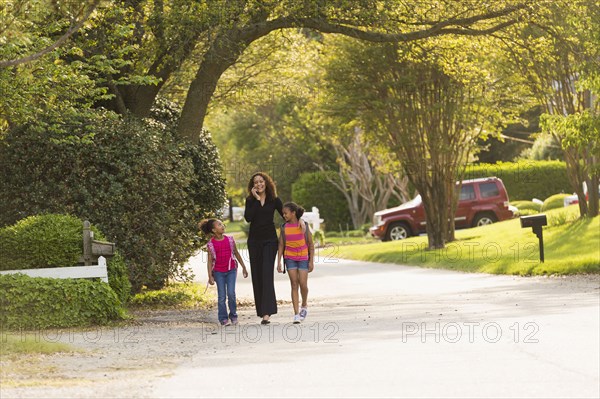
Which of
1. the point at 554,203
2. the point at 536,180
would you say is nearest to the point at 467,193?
the point at 554,203

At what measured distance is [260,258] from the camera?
53.3 feet

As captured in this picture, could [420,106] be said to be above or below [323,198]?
above

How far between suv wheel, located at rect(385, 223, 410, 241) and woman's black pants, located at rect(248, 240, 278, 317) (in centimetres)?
2959

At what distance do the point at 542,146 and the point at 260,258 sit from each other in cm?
4477

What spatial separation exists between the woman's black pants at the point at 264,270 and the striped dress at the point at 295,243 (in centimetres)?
24

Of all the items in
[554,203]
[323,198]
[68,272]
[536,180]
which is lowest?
[68,272]

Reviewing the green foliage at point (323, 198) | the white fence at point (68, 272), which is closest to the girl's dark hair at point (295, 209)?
the white fence at point (68, 272)

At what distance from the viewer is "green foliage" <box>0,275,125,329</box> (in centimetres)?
1573

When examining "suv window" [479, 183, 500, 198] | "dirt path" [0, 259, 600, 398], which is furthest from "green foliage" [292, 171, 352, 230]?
"dirt path" [0, 259, 600, 398]

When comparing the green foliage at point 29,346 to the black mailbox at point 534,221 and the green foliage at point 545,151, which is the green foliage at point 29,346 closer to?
the black mailbox at point 534,221

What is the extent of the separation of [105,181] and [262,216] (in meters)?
4.30

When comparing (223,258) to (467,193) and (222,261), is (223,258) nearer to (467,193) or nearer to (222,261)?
(222,261)

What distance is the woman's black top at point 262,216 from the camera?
16141 mm

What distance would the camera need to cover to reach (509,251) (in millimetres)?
31531
